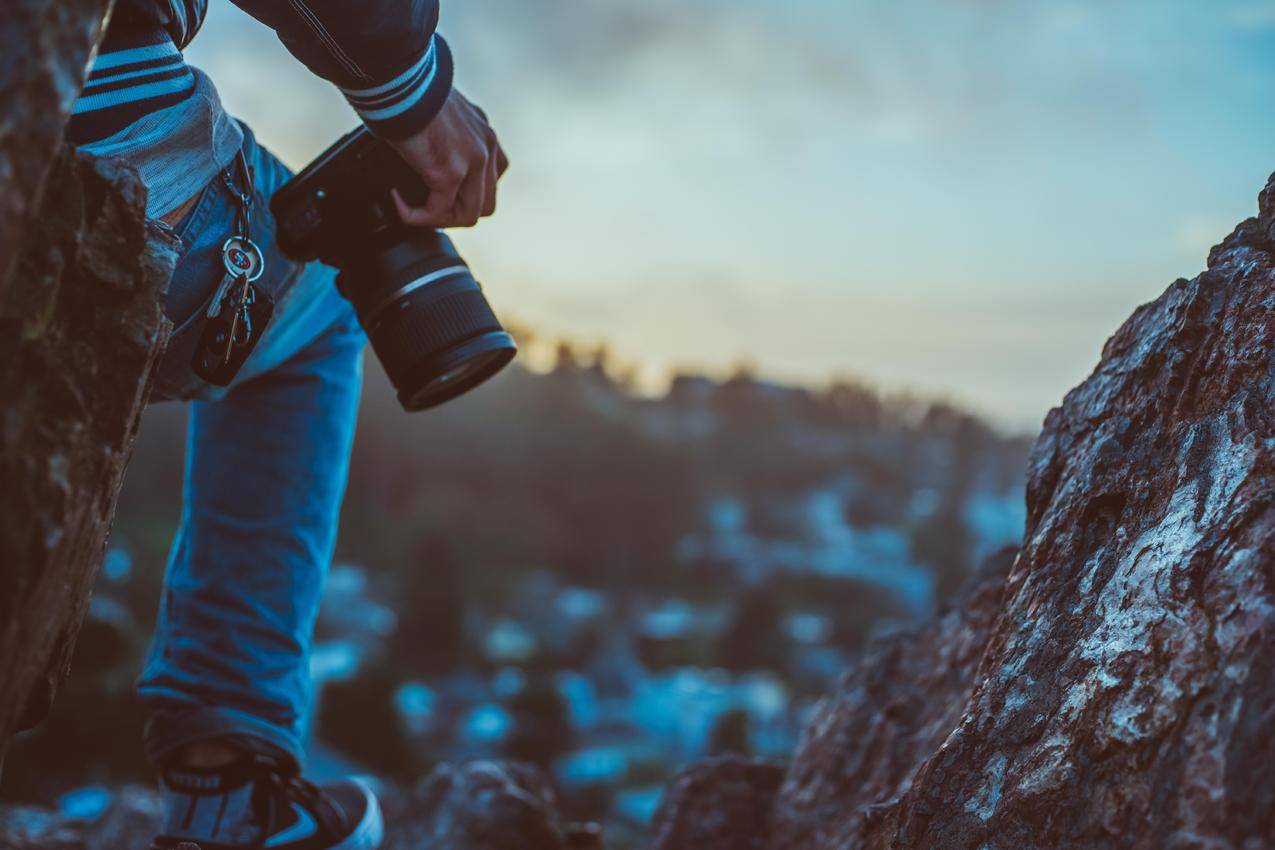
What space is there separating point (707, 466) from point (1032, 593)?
66.9 m

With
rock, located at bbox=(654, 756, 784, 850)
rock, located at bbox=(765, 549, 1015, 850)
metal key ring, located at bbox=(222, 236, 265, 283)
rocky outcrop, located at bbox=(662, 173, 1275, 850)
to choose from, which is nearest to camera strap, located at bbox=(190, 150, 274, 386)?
metal key ring, located at bbox=(222, 236, 265, 283)

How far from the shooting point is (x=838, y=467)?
3017 inches

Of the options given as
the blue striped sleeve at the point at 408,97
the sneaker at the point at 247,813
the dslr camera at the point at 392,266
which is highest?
the blue striped sleeve at the point at 408,97

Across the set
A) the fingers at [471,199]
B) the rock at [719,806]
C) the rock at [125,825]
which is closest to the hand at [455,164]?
the fingers at [471,199]

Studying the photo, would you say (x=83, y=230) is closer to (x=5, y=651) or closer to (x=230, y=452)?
(x=5, y=651)

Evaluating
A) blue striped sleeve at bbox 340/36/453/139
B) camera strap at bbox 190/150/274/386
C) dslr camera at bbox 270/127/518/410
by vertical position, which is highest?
blue striped sleeve at bbox 340/36/453/139

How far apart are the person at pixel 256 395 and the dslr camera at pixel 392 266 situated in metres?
Answer: 0.05

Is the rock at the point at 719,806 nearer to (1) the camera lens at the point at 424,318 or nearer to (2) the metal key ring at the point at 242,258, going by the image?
(1) the camera lens at the point at 424,318

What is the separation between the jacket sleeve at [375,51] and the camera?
5.00 feet

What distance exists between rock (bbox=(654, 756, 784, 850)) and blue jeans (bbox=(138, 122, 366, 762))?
3.15ft

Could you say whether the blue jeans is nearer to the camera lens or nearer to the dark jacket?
the camera lens

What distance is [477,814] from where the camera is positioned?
2.64 m

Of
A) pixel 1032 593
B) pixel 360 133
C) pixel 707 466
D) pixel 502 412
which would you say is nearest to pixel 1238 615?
pixel 1032 593

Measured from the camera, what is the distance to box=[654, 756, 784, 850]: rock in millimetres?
2467
